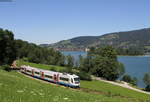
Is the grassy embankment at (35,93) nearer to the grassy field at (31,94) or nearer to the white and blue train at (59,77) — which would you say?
the grassy field at (31,94)

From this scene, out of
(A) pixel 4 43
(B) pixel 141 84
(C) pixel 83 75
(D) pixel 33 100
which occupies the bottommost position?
(B) pixel 141 84

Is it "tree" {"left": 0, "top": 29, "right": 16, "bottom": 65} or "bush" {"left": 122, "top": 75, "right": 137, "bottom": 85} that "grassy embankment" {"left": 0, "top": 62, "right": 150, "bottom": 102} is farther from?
"bush" {"left": 122, "top": 75, "right": 137, "bottom": 85}

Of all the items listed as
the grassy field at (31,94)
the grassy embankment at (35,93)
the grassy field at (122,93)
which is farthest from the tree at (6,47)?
the grassy field at (31,94)

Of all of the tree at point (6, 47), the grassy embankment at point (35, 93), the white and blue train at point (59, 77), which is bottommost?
the white and blue train at point (59, 77)

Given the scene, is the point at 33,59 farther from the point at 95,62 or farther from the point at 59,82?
the point at 59,82

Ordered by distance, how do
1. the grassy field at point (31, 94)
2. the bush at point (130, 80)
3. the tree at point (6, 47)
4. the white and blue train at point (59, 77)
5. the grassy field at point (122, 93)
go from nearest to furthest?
the grassy field at point (31, 94), the grassy field at point (122, 93), the white and blue train at point (59, 77), the tree at point (6, 47), the bush at point (130, 80)

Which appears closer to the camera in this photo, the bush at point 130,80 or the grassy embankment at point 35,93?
the grassy embankment at point 35,93

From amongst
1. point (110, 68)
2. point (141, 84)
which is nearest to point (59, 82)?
point (110, 68)

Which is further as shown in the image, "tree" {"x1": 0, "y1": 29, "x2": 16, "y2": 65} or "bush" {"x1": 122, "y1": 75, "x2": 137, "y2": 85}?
"bush" {"x1": 122, "y1": 75, "x2": 137, "y2": 85}

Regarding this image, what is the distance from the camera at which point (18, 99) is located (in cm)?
829

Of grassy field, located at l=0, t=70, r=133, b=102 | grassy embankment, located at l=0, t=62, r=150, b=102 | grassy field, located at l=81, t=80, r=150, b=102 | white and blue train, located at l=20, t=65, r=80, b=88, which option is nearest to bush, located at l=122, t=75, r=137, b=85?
grassy field, located at l=81, t=80, r=150, b=102

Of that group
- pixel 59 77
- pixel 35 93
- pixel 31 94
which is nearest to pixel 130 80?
pixel 59 77

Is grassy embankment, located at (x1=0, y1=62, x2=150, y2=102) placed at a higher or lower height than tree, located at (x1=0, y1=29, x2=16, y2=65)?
lower

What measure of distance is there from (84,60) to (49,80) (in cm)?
4574
